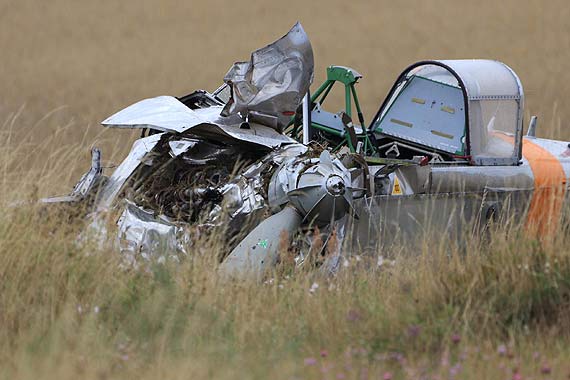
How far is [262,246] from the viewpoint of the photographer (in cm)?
855

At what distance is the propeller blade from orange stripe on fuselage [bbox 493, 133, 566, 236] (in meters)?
1.98

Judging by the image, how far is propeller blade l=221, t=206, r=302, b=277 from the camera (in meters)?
8.24

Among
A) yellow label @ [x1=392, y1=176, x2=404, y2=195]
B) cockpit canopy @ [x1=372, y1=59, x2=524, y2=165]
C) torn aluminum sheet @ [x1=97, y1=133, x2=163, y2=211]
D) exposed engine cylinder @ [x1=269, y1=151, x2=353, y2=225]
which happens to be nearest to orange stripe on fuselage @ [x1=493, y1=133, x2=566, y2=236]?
cockpit canopy @ [x1=372, y1=59, x2=524, y2=165]

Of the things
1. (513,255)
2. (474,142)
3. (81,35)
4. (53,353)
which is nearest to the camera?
(53,353)

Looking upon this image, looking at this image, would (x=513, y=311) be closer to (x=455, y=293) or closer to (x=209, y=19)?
(x=455, y=293)

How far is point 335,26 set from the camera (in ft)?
97.1

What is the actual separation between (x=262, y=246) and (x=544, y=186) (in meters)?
2.83

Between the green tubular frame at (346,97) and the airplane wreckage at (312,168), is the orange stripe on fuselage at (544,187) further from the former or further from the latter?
the green tubular frame at (346,97)

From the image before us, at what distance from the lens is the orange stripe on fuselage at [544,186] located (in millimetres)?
9820

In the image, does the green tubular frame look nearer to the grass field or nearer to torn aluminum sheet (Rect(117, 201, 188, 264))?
torn aluminum sheet (Rect(117, 201, 188, 264))

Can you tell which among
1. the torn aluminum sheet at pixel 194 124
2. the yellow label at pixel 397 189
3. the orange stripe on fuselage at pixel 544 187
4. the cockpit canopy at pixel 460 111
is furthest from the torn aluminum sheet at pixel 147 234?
the orange stripe on fuselage at pixel 544 187

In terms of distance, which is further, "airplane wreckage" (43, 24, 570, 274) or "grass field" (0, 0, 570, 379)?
"airplane wreckage" (43, 24, 570, 274)

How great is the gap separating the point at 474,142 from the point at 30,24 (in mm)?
20793

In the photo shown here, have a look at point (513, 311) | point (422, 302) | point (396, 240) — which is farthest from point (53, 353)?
point (396, 240)
